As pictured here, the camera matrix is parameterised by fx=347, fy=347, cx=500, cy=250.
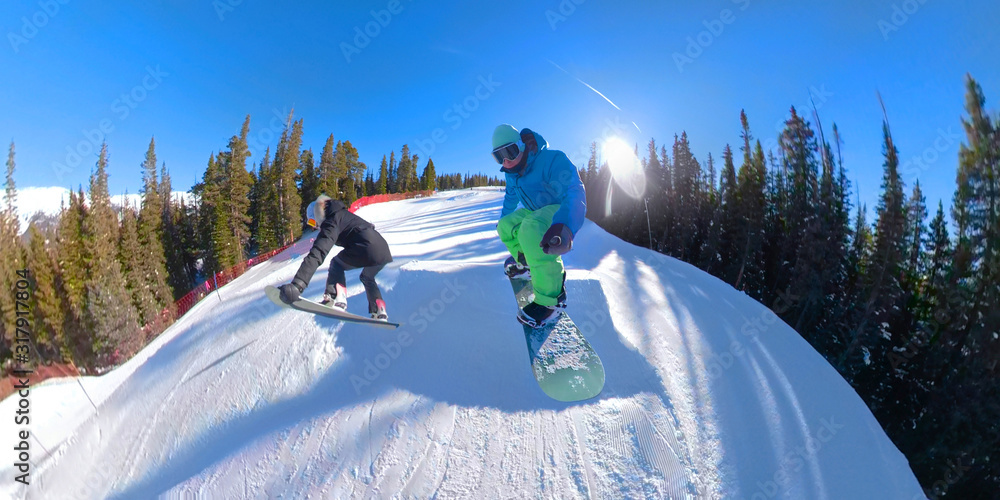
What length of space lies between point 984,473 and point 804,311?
334 inches

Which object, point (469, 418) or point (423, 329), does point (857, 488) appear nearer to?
point (469, 418)

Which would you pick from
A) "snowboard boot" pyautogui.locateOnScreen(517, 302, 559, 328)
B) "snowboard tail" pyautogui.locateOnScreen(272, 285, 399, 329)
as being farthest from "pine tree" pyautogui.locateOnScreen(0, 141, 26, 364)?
"snowboard boot" pyautogui.locateOnScreen(517, 302, 559, 328)

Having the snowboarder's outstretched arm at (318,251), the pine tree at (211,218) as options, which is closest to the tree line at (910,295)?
the snowboarder's outstretched arm at (318,251)

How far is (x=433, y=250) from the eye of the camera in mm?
11727

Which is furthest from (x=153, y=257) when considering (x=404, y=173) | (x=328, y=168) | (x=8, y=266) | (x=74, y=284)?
(x=404, y=173)

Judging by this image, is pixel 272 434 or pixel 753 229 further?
pixel 753 229

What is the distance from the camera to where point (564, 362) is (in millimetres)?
3520

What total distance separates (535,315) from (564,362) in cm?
57

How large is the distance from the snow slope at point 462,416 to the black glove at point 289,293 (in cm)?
72

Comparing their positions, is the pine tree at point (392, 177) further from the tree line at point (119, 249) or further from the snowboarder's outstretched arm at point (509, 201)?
the snowboarder's outstretched arm at point (509, 201)

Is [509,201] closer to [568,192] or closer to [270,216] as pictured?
[568,192]

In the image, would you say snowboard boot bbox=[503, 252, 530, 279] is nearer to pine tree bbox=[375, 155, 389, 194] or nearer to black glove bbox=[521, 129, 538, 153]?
black glove bbox=[521, 129, 538, 153]

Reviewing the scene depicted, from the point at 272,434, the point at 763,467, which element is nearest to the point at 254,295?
the point at 272,434

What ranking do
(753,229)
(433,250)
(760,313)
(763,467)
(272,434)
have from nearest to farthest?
(763,467), (272,434), (760,313), (433,250), (753,229)
